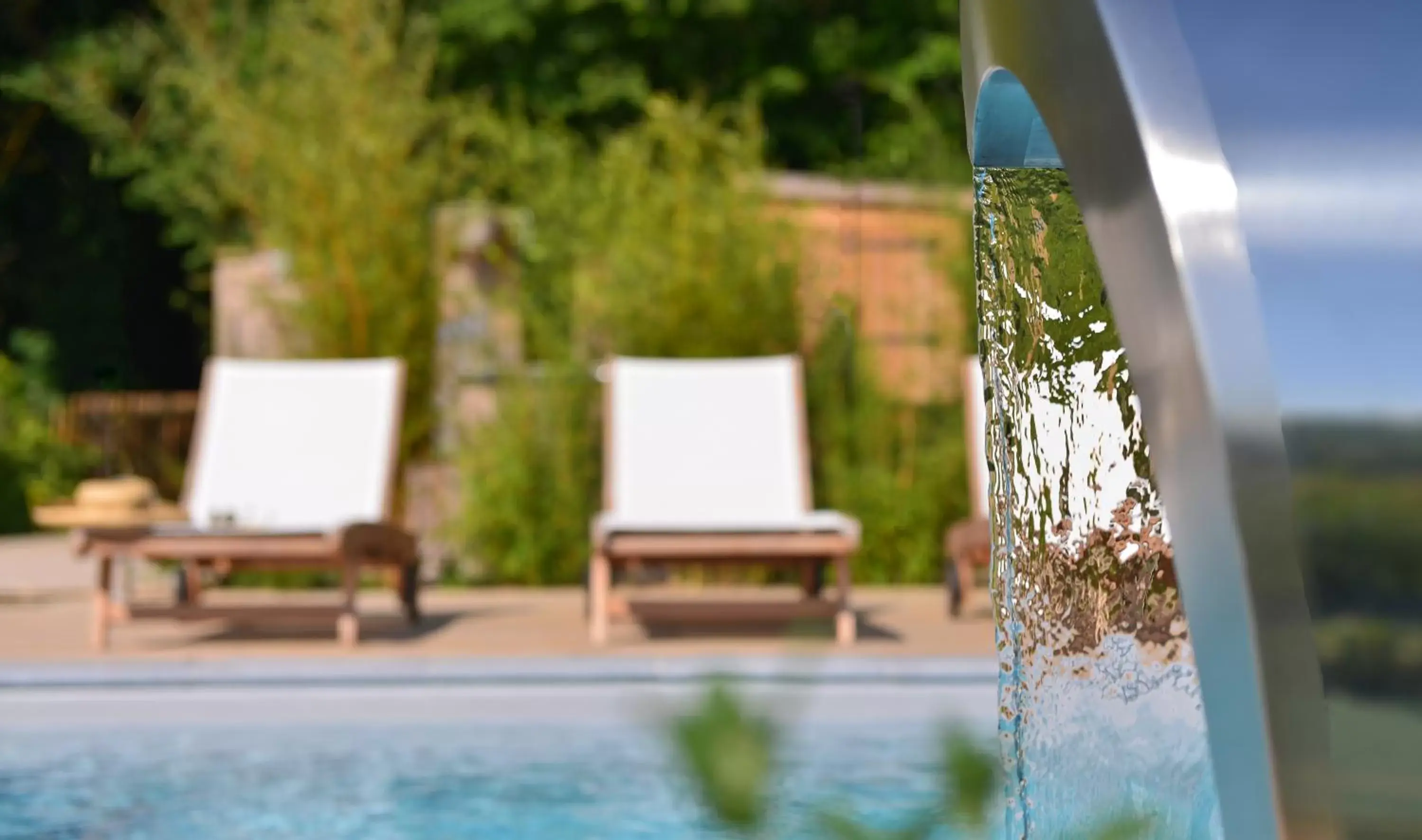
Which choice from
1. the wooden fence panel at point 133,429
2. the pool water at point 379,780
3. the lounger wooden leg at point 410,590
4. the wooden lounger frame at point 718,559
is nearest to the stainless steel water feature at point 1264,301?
the pool water at point 379,780

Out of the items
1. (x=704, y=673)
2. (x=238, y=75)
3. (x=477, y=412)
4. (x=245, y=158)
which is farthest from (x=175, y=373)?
(x=704, y=673)

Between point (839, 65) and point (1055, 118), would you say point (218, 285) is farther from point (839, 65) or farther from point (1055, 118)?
point (1055, 118)

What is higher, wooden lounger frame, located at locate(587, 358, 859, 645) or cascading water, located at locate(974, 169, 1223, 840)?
cascading water, located at locate(974, 169, 1223, 840)

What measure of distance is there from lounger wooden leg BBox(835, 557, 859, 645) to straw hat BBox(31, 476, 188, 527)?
2501mm

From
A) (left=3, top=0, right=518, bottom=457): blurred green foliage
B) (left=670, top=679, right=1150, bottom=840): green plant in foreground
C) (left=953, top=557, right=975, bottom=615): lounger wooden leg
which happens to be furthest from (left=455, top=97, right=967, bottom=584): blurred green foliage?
(left=670, top=679, right=1150, bottom=840): green plant in foreground

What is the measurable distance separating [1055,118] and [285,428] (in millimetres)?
6520

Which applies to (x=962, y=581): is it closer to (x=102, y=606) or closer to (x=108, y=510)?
(x=102, y=606)

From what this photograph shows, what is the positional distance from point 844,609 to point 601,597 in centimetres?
81

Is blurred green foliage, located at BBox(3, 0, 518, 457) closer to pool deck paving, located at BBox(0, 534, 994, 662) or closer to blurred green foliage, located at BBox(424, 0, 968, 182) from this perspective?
pool deck paving, located at BBox(0, 534, 994, 662)

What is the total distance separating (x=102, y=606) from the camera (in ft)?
19.7

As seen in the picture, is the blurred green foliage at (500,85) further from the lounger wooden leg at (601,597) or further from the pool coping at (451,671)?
the pool coping at (451,671)

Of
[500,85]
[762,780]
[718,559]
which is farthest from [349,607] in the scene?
[500,85]

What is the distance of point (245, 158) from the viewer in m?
9.49

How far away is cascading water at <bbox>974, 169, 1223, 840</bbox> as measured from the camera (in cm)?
103
